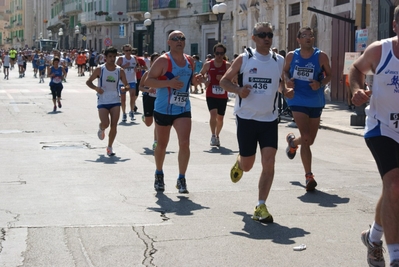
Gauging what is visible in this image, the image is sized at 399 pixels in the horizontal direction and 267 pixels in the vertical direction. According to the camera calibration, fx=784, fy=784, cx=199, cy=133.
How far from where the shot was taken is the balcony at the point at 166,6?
188 ft

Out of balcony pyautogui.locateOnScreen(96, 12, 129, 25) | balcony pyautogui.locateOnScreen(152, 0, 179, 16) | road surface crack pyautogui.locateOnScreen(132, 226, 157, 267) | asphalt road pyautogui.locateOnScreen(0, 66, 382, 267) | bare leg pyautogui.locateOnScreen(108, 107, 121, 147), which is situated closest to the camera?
road surface crack pyautogui.locateOnScreen(132, 226, 157, 267)

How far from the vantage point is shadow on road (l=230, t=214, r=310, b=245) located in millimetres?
6492

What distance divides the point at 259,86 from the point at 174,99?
156 cm

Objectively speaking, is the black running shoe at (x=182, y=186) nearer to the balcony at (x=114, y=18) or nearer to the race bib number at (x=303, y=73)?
the race bib number at (x=303, y=73)

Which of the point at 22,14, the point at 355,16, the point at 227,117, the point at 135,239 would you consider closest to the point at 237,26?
the point at 355,16

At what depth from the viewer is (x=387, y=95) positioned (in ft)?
17.3

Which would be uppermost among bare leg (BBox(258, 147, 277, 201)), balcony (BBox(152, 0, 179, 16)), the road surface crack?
balcony (BBox(152, 0, 179, 16))

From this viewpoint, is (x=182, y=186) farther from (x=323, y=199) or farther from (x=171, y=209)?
(x=323, y=199)

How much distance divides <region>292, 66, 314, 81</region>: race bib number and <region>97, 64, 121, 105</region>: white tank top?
439cm

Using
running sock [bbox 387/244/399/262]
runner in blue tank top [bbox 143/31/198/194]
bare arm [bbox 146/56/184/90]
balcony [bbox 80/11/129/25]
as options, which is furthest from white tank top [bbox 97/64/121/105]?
balcony [bbox 80/11/129/25]

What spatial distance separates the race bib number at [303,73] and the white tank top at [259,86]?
5.48 ft

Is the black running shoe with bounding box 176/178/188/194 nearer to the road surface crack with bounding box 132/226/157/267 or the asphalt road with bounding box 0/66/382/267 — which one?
the asphalt road with bounding box 0/66/382/267

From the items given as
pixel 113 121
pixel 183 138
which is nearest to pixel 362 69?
pixel 183 138

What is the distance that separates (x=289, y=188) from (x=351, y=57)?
11638 millimetres
